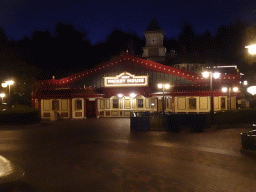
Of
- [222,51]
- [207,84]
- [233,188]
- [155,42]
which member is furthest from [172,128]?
[222,51]

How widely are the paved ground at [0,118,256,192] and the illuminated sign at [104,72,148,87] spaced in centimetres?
1755

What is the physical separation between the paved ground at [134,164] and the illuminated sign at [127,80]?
57.6 feet

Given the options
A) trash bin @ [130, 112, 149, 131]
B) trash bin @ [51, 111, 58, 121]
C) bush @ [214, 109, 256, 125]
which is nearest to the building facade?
trash bin @ [51, 111, 58, 121]

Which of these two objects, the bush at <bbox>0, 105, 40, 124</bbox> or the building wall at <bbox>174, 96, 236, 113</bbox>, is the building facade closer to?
the building wall at <bbox>174, 96, 236, 113</bbox>

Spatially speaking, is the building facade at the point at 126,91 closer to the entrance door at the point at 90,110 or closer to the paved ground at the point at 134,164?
the entrance door at the point at 90,110

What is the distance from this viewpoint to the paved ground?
7973 mm

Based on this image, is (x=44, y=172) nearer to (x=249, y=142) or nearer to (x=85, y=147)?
(x=85, y=147)

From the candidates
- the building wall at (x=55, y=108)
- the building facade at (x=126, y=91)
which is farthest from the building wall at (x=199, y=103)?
the building wall at (x=55, y=108)

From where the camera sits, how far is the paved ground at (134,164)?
797 cm

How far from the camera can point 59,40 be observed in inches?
2842

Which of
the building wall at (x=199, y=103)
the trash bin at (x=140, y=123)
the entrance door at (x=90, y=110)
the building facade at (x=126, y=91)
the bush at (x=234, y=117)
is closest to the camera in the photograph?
the trash bin at (x=140, y=123)

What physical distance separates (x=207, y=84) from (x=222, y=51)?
156 ft

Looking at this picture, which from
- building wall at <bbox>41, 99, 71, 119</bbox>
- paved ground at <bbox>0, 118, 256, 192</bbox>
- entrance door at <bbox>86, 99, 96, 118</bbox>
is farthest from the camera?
entrance door at <bbox>86, 99, 96, 118</bbox>

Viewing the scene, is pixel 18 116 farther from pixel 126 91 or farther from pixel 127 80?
pixel 127 80
